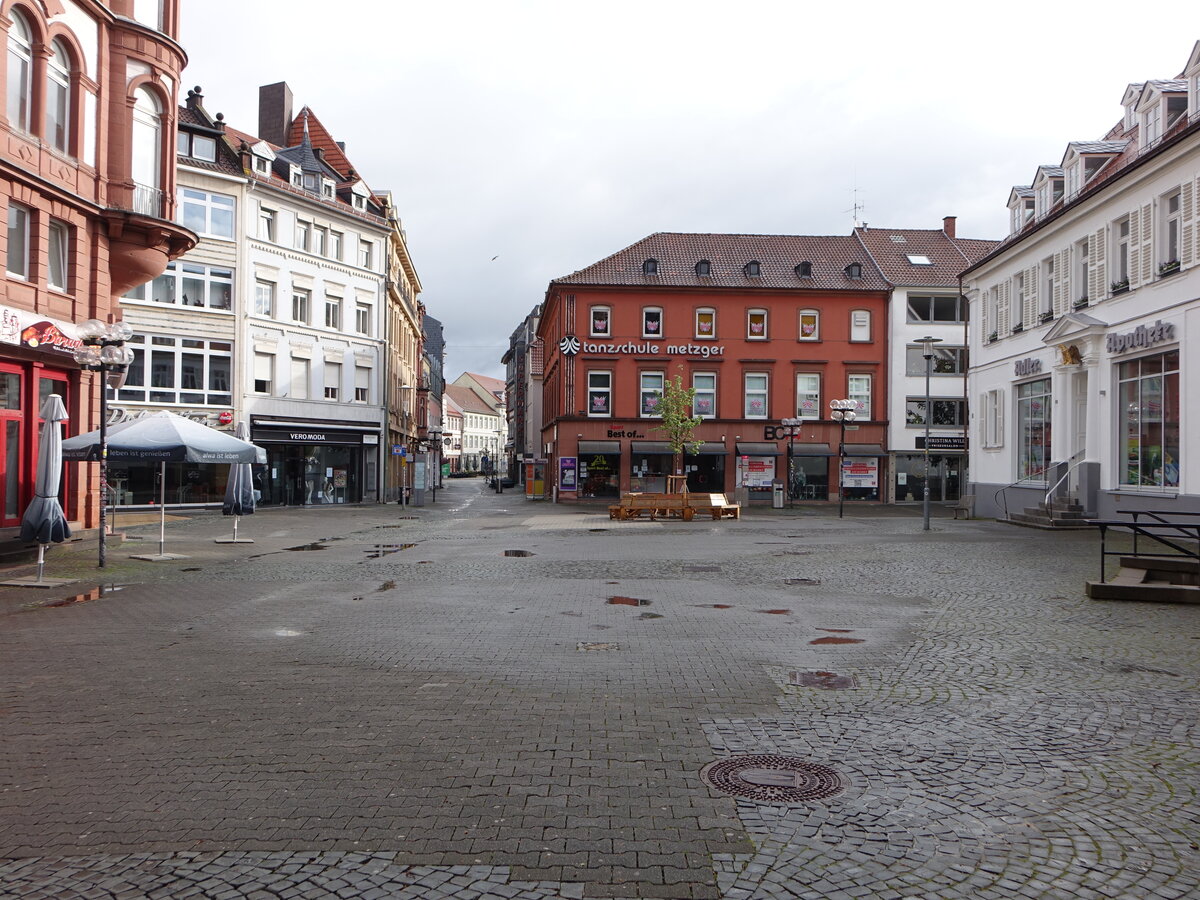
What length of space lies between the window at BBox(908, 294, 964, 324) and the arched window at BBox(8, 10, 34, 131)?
4156cm

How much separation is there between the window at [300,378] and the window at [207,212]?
6303mm

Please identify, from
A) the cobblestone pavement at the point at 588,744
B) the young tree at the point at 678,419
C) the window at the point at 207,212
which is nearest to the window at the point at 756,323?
the young tree at the point at 678,419

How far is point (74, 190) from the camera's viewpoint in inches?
782

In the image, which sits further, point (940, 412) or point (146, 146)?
point (940, 412)

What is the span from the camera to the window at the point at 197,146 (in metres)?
38.6

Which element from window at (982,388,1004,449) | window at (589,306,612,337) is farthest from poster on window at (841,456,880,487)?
window at (982,388,1004,449)

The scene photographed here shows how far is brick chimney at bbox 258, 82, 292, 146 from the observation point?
164 feet

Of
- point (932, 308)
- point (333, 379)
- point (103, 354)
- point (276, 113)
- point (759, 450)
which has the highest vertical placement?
point (276, 113)

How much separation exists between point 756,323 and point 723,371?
316 cm

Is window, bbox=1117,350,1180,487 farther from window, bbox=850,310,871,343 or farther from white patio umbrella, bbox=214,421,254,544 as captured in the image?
window, bbox=850,310,871,343

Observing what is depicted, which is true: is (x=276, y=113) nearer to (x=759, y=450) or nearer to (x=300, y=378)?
(x=300, y=378)

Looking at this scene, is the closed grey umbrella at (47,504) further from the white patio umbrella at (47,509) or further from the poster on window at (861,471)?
the poster on window at (861,471)

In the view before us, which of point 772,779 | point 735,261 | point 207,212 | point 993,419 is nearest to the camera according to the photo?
point 772,779

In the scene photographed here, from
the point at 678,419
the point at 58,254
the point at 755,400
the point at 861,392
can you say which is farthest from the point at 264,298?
the point at 861,392
